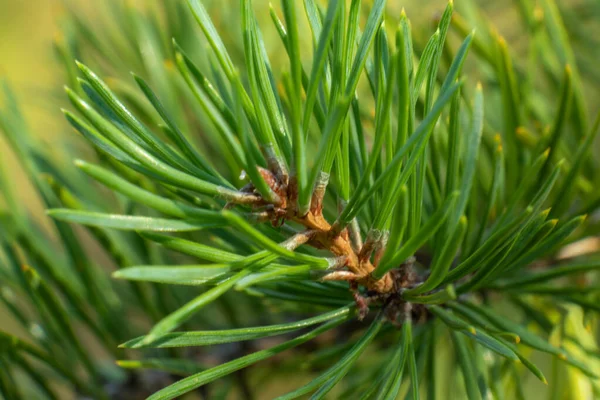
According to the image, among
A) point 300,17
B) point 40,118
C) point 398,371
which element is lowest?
point 398,371

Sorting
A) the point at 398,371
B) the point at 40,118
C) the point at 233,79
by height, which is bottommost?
the point at 398,371

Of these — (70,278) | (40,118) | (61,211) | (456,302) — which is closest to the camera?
(61,211)

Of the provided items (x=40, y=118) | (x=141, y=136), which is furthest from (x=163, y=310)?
(x=40, y=118)

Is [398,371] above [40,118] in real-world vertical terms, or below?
below

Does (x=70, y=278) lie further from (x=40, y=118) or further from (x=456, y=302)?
(x=40, y=118)

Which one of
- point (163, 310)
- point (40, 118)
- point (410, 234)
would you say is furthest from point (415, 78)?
point (40, 118)

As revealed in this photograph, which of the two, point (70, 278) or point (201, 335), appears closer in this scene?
point (201, 335)

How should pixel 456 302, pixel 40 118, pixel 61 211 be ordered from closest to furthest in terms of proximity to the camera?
pixel 61 211
pixel 456 302
pixel 40 118

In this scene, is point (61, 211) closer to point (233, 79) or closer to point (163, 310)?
point (233, 79)

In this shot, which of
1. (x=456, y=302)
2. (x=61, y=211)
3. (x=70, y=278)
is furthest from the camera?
(x=70, y=278)
